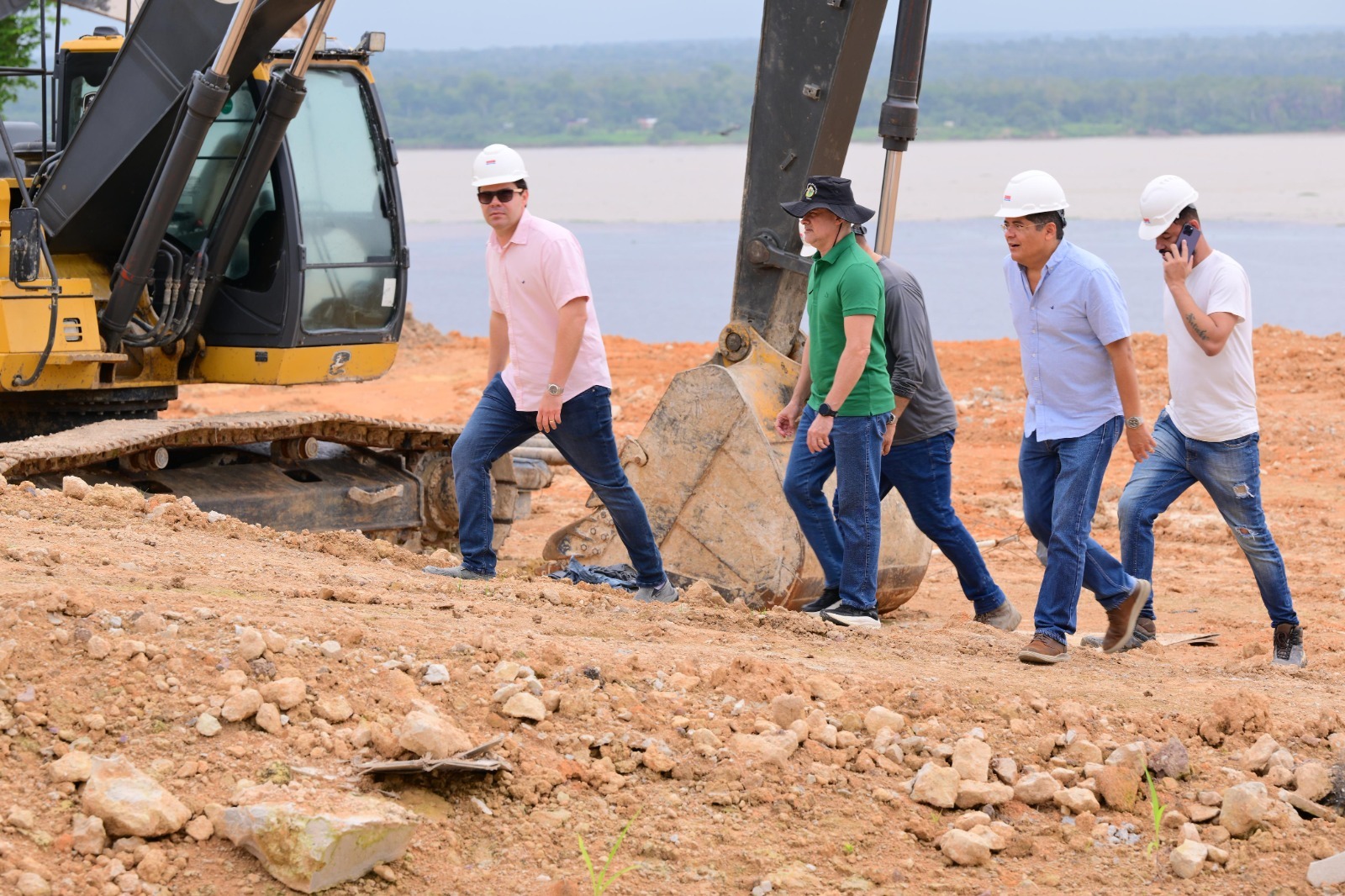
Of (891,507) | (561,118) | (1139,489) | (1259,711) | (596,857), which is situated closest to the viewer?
(596,857)

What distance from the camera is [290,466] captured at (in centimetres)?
878

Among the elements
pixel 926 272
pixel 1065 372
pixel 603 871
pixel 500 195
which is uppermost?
pixel 500 195

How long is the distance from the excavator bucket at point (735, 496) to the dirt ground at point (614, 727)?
2.60ft

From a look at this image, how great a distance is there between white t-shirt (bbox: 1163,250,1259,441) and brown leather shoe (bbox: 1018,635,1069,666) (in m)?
1.06

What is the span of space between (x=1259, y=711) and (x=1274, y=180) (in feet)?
154

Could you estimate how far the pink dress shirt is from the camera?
6.27 m

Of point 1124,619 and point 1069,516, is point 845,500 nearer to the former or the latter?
point 1069,516

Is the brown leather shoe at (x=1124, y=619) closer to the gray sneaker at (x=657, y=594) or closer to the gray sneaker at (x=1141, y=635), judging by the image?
the gray sneaker at (x=1141, y=635)

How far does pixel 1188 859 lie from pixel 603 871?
1423mm

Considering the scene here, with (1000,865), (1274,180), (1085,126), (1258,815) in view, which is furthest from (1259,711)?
(1085,126)

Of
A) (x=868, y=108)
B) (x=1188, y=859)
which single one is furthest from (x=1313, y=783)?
(x=868, y=108)

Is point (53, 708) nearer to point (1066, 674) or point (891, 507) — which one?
point (1066, 674)

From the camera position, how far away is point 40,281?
766 centimetres

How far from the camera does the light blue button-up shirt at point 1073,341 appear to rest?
5645 millimetres
